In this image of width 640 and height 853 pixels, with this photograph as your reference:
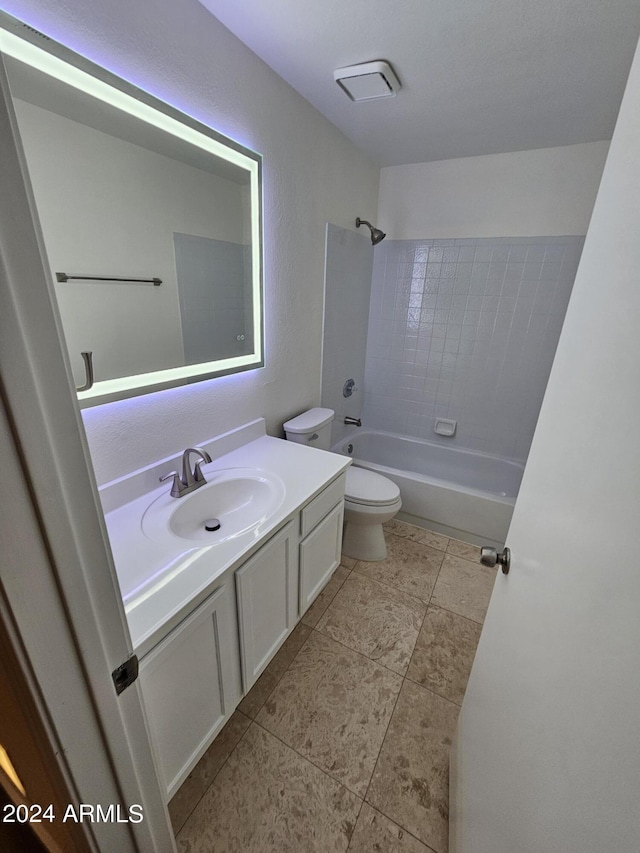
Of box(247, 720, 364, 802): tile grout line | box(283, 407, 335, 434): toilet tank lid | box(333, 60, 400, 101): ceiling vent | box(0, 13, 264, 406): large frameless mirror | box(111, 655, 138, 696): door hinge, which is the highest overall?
box(333, 60, 400, 101): ceiling vent

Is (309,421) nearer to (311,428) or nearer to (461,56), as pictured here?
(311,428)

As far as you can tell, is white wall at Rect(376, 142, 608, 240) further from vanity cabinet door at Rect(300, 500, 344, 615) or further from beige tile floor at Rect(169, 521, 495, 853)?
beige tile floor at Rect(169, 521, 495, 853)

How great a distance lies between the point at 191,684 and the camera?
979 mm

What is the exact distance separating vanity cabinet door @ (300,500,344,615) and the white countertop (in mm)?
240

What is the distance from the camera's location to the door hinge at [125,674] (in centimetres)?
56

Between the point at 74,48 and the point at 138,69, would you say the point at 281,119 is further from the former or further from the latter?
the point at 74,48

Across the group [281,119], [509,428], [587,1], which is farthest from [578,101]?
[509,428]

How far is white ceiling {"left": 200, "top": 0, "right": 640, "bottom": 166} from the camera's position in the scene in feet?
3.76

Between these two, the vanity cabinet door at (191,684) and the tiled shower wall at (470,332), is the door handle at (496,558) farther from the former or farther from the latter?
the tiled shower wall at (470,332)

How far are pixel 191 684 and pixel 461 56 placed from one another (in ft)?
7.70

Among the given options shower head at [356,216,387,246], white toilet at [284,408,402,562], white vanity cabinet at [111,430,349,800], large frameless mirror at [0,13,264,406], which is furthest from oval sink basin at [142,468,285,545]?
shower head at [356,216,387,246]

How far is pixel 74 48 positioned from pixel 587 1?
59.3 inches

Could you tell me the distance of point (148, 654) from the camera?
0.81 m

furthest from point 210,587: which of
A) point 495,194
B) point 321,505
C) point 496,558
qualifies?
point 495,194
